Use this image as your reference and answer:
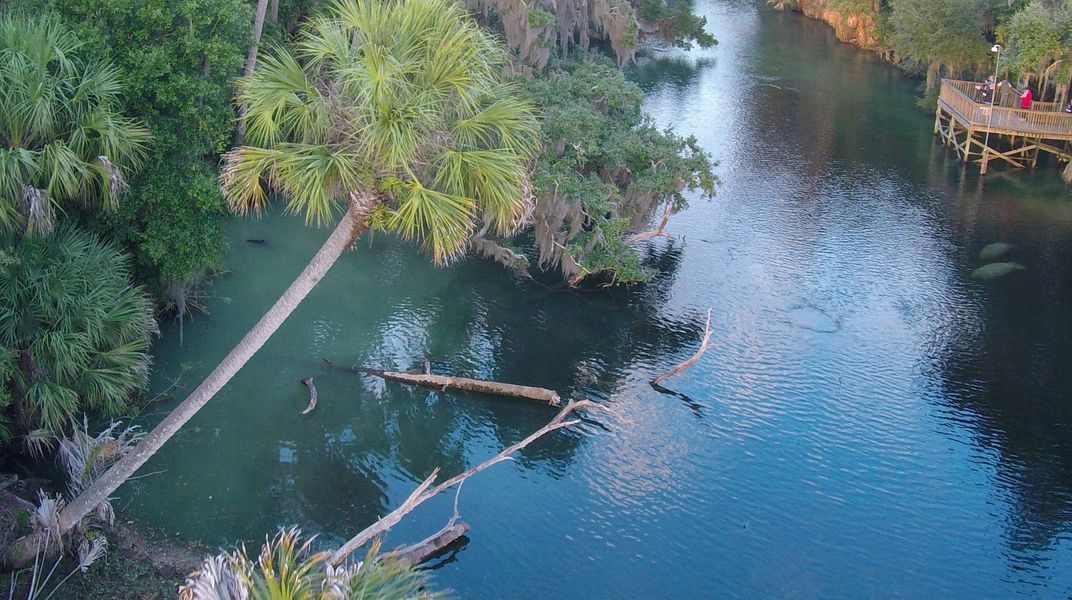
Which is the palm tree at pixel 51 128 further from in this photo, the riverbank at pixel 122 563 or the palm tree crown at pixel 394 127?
the riverbank at pixel 122 563

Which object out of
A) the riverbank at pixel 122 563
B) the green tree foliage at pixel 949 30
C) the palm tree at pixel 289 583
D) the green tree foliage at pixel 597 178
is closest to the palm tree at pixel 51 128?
the riverbank at pixel 122 563

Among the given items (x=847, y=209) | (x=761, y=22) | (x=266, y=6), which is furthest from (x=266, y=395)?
(x=761, y=22)

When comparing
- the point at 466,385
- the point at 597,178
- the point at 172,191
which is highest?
the point at 597,178

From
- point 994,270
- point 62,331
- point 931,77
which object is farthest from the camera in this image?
point 931,77

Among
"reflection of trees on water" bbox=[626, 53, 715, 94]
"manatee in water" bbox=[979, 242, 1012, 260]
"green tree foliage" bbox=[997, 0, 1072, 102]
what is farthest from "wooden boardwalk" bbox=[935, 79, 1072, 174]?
"reflection of trees on water" bbox=[626, 53, 715, 94]

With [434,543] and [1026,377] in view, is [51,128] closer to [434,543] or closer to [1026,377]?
[434,543]

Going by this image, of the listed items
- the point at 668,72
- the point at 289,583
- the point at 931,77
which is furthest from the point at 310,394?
the point at 931,77
